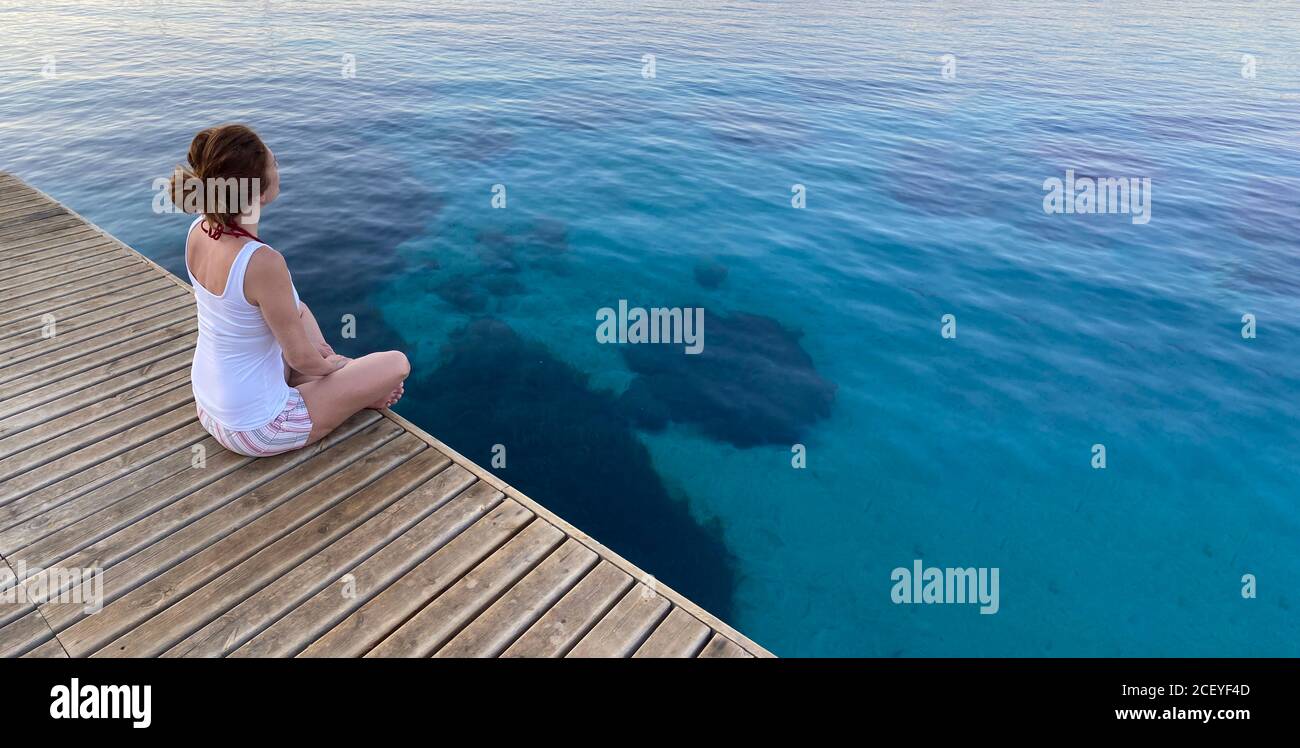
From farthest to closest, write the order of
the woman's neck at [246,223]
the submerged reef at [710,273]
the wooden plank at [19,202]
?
the submerged reef at [710,273] → the wooden plank at [19,202] → the woman's neck at [246,223]

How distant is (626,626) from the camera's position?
427 cm

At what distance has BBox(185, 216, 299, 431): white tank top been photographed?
14.2 feet

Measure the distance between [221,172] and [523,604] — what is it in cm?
343

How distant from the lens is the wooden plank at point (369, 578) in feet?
13.3

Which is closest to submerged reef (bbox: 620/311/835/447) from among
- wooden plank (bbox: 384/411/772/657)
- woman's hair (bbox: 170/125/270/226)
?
wooden plank (bbox: 384/411/772/657)

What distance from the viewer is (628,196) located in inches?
578

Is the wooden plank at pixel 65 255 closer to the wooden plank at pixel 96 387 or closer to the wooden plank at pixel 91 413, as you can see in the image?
the wooden plank at pixel 96 387

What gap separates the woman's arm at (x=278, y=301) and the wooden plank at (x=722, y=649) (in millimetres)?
3607

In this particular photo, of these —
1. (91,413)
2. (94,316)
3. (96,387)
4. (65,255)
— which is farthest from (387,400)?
(65,255)

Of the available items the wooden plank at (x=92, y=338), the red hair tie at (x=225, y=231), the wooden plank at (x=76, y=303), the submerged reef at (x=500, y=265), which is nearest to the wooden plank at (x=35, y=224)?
the wooden plank at (x=76, y=303)

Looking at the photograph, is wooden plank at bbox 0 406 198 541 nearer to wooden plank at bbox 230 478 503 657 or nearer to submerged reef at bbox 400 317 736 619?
wooden plank at bbox 230 478 503 657

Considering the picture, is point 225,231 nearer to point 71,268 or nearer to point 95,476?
point 95,476

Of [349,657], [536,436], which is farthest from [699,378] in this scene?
[349,657]
